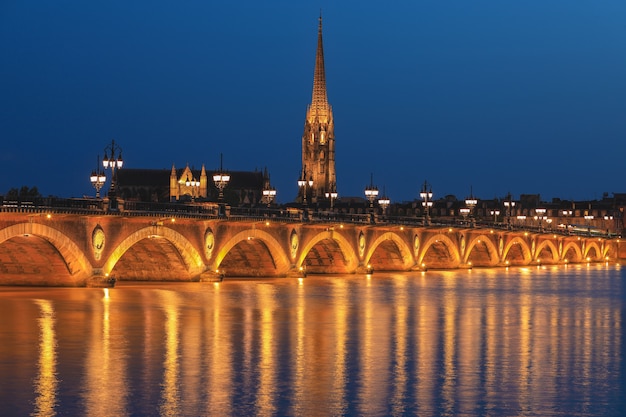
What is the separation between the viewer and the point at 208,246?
7006 centimetres

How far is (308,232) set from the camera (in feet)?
273

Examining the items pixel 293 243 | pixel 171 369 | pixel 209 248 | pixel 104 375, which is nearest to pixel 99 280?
pixel 209 248

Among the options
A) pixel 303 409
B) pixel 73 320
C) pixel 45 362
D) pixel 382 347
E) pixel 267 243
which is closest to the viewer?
pixel 303 409

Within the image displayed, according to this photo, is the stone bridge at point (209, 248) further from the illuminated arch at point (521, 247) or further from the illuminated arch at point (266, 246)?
the illuminated arch at point (521, 247)

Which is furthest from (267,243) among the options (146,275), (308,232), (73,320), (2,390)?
(2,390)

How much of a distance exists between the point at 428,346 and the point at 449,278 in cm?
5478

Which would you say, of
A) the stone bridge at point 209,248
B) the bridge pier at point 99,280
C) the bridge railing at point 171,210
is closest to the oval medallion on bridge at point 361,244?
the stone bridge at point 209,248

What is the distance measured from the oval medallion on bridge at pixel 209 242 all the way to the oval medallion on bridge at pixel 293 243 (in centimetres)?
1088

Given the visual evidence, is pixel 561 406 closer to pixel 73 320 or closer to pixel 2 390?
pixel 2 390

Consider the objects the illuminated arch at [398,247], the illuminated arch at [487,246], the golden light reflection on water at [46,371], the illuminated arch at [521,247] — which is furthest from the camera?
the illuminated arch at [521,247]

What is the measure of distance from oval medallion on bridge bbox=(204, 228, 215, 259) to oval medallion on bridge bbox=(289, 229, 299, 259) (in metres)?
10.9

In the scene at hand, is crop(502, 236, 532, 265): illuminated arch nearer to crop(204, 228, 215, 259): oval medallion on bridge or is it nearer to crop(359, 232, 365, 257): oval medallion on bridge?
crop(359, 232, 365, 257): oval medallion on bridge

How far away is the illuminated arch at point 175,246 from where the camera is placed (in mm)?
60781

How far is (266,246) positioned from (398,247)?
24.3 meters
